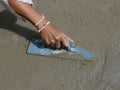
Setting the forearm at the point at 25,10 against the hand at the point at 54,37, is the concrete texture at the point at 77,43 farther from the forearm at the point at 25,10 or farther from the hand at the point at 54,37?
the forearm at the point at 25,10

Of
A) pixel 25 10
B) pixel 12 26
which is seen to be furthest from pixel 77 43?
pixel 12 26

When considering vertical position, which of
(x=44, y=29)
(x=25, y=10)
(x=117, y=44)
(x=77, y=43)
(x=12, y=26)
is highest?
(x=25, y=10)

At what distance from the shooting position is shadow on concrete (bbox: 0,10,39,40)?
3.10m

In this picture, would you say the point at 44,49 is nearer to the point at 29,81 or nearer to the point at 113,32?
the point at 29,81

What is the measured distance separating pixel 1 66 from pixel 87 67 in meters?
0.74

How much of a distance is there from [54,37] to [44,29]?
0.12m

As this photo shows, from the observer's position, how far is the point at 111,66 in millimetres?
2713

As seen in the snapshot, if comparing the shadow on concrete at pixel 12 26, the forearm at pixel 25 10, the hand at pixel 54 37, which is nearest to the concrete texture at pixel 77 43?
the shadow on concrete at pixel 12 26

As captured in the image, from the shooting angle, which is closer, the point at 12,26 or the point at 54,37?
the point at 54,37

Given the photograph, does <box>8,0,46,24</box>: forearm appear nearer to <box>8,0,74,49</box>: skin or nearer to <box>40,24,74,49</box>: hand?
<box>8,0,74,49</box>: skin

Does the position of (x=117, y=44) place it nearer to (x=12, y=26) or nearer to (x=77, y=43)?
(x=77, y=43)

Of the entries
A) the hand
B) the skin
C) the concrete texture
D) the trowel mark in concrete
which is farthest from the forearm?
the trowel mark in concrete

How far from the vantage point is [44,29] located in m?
2.75

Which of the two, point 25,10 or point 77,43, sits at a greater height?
point 25,10
